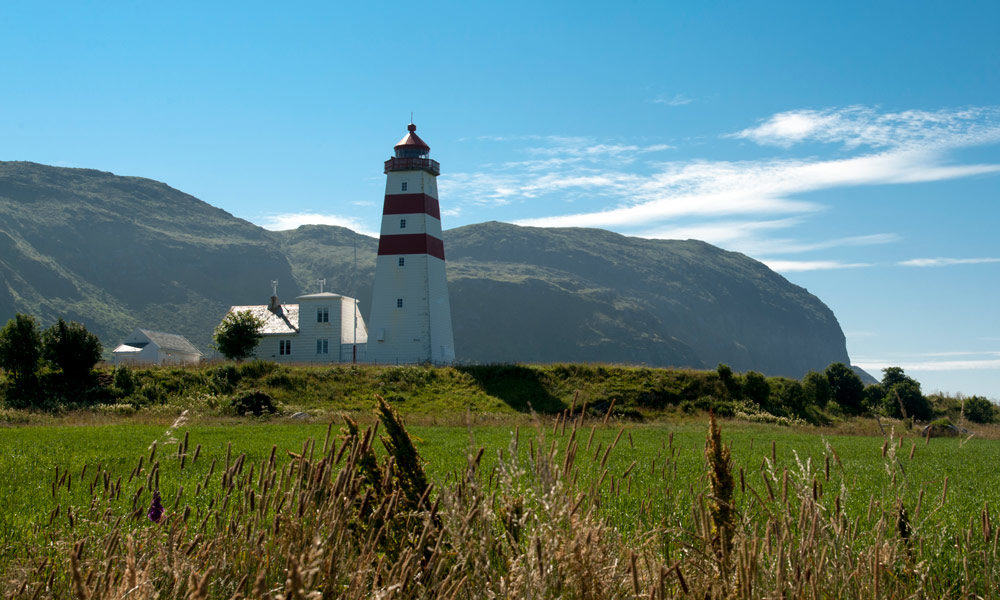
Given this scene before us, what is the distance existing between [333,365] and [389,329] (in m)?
4.78

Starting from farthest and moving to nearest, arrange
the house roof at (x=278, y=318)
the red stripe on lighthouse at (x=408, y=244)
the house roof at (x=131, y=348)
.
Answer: the house roof at (x=131, y=348)
the house roof at (x=278, y=318)
the red stripe on lighthouse at (x=408, y=244)

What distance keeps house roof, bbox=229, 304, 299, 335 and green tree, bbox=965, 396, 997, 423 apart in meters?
48.8

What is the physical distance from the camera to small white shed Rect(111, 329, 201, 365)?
227ft

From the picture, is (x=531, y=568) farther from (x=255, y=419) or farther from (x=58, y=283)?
(x=58, y=283)

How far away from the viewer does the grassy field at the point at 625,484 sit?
4.25m

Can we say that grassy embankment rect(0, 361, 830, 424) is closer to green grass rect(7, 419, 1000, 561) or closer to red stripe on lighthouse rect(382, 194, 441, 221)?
red stripe on lighthouse rect(382, 194, 441, 221)

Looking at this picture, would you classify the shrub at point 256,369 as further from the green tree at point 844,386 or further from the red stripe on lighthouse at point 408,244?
the green tree at point 844,386

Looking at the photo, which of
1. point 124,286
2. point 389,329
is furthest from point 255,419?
point 124,286

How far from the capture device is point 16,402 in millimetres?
42312

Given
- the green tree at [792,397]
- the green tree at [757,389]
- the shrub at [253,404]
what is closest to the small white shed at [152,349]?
the shrub at [253,404]

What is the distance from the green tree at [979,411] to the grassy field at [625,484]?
2138cm

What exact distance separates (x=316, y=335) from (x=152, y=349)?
55.7 feet

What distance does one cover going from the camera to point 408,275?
55531 millimetres

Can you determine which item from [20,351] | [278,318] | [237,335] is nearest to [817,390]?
[237,335]
